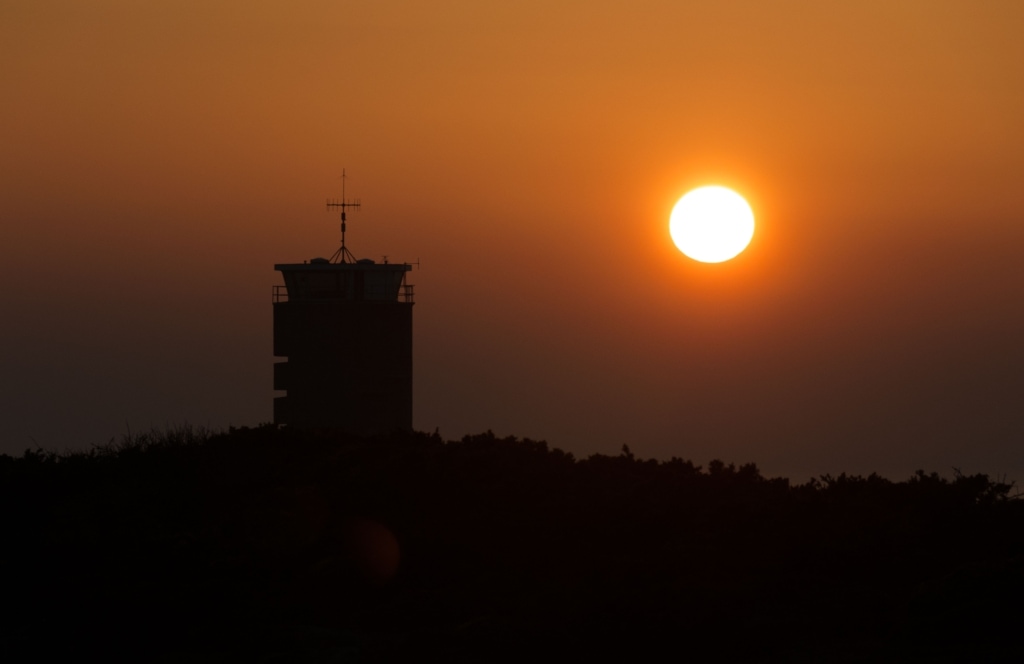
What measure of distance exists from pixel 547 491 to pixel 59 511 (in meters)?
6.04

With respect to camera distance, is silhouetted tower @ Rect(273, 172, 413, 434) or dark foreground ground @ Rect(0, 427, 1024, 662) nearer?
dark foreground ground @ Rect(0, 427, 1024, 662)

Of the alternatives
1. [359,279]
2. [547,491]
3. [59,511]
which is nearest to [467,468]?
[547,491]

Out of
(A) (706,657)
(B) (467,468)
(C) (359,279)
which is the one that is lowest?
(A) (706,657)

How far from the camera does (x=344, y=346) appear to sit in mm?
55000

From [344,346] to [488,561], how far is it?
4273 centimetres

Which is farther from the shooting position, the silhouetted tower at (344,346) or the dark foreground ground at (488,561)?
the silhouetted tower at (344,346)

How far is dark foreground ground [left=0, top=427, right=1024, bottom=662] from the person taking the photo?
34.5 feet

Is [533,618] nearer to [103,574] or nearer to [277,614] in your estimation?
[277,614]

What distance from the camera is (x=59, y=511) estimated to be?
14727 mm

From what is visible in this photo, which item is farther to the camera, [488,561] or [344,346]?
[344,346]

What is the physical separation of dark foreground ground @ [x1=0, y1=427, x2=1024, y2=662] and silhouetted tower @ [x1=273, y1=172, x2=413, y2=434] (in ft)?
124

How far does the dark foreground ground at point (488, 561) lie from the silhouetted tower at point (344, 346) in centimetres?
3793

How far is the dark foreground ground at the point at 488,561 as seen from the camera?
414 inches

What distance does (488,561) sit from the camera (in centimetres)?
1297
